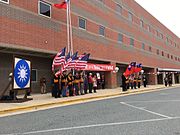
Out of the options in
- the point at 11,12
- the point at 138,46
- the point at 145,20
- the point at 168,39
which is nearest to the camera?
the point at 11,12

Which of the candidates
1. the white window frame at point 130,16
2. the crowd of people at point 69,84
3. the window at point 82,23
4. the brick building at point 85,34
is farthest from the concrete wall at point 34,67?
the white window frame at point 130,16

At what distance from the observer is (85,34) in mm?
28422

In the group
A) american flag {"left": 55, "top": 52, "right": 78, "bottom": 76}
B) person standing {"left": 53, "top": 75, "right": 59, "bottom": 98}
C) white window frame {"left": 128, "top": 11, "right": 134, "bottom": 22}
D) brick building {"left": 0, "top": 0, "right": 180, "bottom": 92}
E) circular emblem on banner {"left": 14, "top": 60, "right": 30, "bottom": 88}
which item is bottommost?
person standing {"left": 53, "top": 75, "right": 59, "bottom": 98}

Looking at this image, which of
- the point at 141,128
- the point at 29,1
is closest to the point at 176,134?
the point at 141,128

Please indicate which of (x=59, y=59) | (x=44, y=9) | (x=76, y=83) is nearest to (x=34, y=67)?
(x=76, y=83)

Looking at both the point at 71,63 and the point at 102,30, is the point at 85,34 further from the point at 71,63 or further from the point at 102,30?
the point at 71,63

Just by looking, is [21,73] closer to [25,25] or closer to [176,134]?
[25,25]

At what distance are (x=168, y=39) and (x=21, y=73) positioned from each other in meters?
53.9

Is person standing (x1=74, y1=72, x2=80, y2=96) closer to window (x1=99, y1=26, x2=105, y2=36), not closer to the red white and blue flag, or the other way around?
the red white and blue flag

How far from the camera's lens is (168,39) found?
64.6 metres

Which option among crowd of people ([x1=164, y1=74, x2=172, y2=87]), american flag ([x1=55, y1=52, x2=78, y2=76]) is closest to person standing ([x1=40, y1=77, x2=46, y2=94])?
american flag ([x1=55, y1=52, x2=78, y2=76])

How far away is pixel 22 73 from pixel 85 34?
13340mm

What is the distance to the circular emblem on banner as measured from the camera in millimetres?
15578

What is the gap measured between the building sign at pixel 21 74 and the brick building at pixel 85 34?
2659mm
